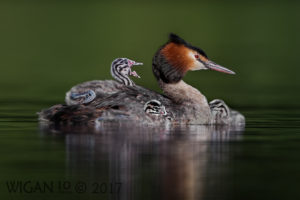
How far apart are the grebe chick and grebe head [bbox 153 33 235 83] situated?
3.03 ft

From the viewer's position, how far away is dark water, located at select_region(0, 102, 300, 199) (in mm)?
11328

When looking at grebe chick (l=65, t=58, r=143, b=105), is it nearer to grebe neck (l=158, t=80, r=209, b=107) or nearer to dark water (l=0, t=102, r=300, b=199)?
grebe neck (l=158, t=80, r=209, b=107)

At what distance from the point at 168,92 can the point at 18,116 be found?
2335 millimetres

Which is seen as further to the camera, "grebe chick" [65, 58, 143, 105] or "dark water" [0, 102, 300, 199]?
"grebe chick" [65, 58, 143, 105]

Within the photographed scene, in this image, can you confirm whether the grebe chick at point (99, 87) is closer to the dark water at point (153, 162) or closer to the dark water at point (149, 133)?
the dark water at point (149, 133)

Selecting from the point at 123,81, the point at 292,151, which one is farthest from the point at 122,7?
the point at 292,151

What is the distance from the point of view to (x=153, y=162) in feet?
41.1

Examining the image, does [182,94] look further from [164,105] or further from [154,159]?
[154,159]

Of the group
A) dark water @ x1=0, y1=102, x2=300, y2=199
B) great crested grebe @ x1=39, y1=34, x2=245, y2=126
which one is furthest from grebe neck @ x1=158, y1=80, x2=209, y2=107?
dark water @ x1=0, y1=102, x2=300, y2=199

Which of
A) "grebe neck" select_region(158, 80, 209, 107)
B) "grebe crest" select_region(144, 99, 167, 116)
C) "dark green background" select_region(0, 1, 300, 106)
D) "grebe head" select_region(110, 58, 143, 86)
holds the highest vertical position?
"dark green background" select_region(0, 1, 300, 106)

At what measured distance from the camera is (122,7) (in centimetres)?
6412

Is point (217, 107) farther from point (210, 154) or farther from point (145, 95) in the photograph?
point (210, 154)

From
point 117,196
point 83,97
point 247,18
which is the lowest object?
point 117,196

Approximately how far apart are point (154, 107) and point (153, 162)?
3310 millimetres
